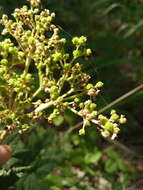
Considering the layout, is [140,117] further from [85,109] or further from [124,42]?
[85,109]

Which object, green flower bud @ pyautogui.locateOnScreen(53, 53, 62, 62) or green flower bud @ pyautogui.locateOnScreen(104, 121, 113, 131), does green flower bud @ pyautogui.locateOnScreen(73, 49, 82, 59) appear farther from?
green flower bud @ pyautogui.locateOnScreen(104, 121, 113, 131)

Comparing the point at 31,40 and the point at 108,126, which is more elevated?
the point at 31,40

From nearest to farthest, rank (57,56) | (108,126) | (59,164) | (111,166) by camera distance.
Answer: (108,126)
(57,56)
(59,164)
(111,166)

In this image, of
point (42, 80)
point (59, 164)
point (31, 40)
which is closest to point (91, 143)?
point (59, 164)

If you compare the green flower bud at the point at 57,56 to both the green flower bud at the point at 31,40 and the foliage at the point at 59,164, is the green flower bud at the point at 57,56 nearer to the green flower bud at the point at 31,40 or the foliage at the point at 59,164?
the green flower bud at the point at 31,40

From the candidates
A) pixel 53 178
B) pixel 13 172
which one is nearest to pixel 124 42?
pixel 53 178

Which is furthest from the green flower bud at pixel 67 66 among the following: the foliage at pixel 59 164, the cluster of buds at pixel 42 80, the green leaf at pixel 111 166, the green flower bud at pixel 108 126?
the green leaf at pixel 111 166

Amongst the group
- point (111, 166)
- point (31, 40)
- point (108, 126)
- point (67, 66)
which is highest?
point (31, 40)

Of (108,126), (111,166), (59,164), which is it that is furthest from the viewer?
(111,166)

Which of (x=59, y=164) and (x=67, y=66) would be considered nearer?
(x=67, y=66)

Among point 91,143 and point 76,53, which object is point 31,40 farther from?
point 91,143
